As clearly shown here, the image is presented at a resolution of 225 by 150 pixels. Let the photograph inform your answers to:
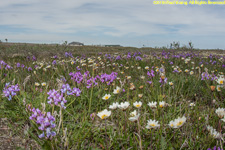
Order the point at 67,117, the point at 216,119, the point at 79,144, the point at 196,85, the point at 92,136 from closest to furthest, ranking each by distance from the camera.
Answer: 1. the point at 79,144
2. the point at 92,136
3. the point at 216,119
4. the point at 67,117
5. the point at 196,85

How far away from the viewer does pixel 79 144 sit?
1963mm

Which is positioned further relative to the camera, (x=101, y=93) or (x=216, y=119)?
(x=101, y=93)

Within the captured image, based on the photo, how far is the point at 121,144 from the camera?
206cm

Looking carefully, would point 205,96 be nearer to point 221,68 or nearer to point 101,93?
point 101,93

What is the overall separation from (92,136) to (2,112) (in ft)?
4.94

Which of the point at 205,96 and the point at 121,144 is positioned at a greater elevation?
the point at 205,96

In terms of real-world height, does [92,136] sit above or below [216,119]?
below

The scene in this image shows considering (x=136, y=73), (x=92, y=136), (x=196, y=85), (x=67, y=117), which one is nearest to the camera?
(x=92, y=136)

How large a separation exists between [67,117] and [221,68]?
6145 millimetres

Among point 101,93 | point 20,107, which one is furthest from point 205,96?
point 20,107

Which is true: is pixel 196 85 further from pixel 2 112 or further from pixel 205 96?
pixel 2 112

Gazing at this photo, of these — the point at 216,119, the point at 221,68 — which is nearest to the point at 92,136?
the point at 216,119

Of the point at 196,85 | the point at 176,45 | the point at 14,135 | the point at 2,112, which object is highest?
the point at 176,45

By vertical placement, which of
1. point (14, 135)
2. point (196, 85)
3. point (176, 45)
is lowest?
point (14, 135)
